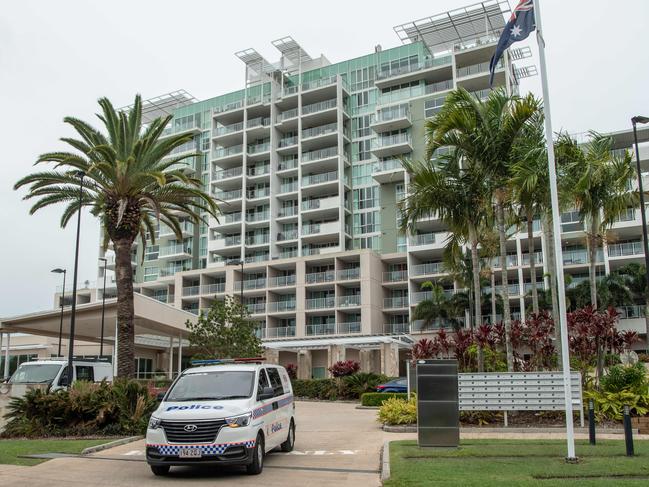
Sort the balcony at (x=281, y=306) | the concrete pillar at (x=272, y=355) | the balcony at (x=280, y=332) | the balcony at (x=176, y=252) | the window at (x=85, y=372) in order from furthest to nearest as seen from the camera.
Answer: the balcony at (x=176, y=252) < the balcony at (x=281, y=306) < the balcony at (x=280, y=332) < the concrete pillar at (x=272, y=355) < the window at (x=85, y=372)

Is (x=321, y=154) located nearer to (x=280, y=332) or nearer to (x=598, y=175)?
(x=280, y=332)

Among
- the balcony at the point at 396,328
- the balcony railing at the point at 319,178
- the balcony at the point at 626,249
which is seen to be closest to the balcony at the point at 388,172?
the balcony railing at the point at 319,178

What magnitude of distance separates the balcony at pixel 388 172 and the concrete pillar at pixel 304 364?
17.5m

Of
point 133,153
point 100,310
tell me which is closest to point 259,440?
point 133,153

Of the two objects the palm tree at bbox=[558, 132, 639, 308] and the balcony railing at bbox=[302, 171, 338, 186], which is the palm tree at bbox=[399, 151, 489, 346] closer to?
the palm tree at bbox=[558, 132, 639, 308]

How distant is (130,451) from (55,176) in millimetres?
14433

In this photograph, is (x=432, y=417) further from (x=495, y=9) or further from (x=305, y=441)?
(x=495, y=9)

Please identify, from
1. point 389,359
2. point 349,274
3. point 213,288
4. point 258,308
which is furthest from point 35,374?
point 213,288

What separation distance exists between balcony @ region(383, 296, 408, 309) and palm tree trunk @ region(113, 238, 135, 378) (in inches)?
1478

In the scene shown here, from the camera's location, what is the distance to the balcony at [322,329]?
195 feet

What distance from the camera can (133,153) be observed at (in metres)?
24.9

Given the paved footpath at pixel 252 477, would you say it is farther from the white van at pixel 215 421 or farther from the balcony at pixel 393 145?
the balcony at pixel 393 145

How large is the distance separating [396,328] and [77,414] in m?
43.3

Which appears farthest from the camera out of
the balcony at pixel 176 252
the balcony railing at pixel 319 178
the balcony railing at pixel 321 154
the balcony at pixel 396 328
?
the balcony at pixel 176 252
